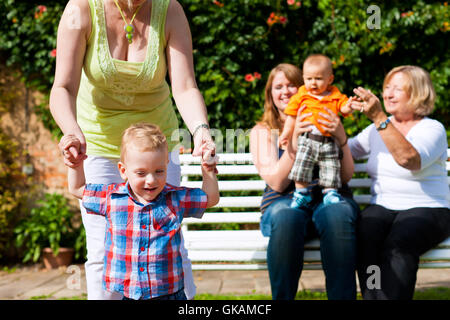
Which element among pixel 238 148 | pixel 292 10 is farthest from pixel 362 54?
pixel 238 148

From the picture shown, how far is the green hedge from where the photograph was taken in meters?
4.39

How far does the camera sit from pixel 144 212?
1.88m

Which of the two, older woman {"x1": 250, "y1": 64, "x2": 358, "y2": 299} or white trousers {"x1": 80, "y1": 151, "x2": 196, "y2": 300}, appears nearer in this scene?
white trousers {"x1": 80, "y1": 151, "x2": 196, "y2": 300}

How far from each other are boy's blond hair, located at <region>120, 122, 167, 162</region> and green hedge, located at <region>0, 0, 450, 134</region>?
2764 millimetres

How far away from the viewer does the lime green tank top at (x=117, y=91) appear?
2.05 m

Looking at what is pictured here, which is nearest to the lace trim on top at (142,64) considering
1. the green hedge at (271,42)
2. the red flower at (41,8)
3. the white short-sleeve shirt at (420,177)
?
the white short-sleeve shirt at (420,177)

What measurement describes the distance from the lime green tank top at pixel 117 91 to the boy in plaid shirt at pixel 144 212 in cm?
30

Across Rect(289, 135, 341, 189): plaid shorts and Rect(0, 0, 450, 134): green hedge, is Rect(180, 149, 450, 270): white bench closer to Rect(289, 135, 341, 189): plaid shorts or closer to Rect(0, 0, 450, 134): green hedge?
Rect(289, 135, 341, 189): plaid shorts

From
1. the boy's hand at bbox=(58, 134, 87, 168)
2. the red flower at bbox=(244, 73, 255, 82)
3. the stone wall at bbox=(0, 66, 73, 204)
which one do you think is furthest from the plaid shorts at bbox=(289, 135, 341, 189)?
the stone wall at bbox=(0, 66, 73, 204)

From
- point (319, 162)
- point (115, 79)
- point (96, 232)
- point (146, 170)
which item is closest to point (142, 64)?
point (115, 79)

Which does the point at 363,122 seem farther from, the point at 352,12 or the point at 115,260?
the point at 115,260

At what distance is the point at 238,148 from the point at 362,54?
1.50m

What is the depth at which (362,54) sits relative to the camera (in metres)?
4.57

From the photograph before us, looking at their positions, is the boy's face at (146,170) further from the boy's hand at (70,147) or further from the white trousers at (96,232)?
the white trousers at (96,232)
